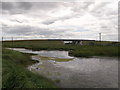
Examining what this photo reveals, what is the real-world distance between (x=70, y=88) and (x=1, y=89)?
7.25 meters

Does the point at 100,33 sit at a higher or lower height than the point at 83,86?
higher

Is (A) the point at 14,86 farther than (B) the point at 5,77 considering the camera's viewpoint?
No

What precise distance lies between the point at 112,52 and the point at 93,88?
125ft

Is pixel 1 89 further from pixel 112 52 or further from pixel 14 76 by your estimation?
pixel 112 52

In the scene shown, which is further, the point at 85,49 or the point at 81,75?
the point at 85,49

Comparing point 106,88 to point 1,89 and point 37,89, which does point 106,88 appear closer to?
point 37,89

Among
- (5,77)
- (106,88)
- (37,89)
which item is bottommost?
(106,88)

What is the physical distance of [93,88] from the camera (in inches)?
547

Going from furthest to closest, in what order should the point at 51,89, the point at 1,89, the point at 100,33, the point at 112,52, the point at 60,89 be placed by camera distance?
the point at 100,33 < the point at 112,52 < the point at 60,89 < the point at 51,89 < the point at 1,89

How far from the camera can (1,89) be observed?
9.70 meters

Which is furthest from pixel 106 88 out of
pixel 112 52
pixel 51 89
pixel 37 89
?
pixel 112 52

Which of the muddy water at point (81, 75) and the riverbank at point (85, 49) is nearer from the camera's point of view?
the muddy water at point (81, 75)

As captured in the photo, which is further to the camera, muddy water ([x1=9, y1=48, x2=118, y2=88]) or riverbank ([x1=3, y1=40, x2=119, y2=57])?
riverbank ([x1=3, y1=40, x2=119, y2=57])

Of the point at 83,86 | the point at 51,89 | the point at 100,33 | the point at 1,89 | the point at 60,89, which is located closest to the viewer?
the point at 1,89
